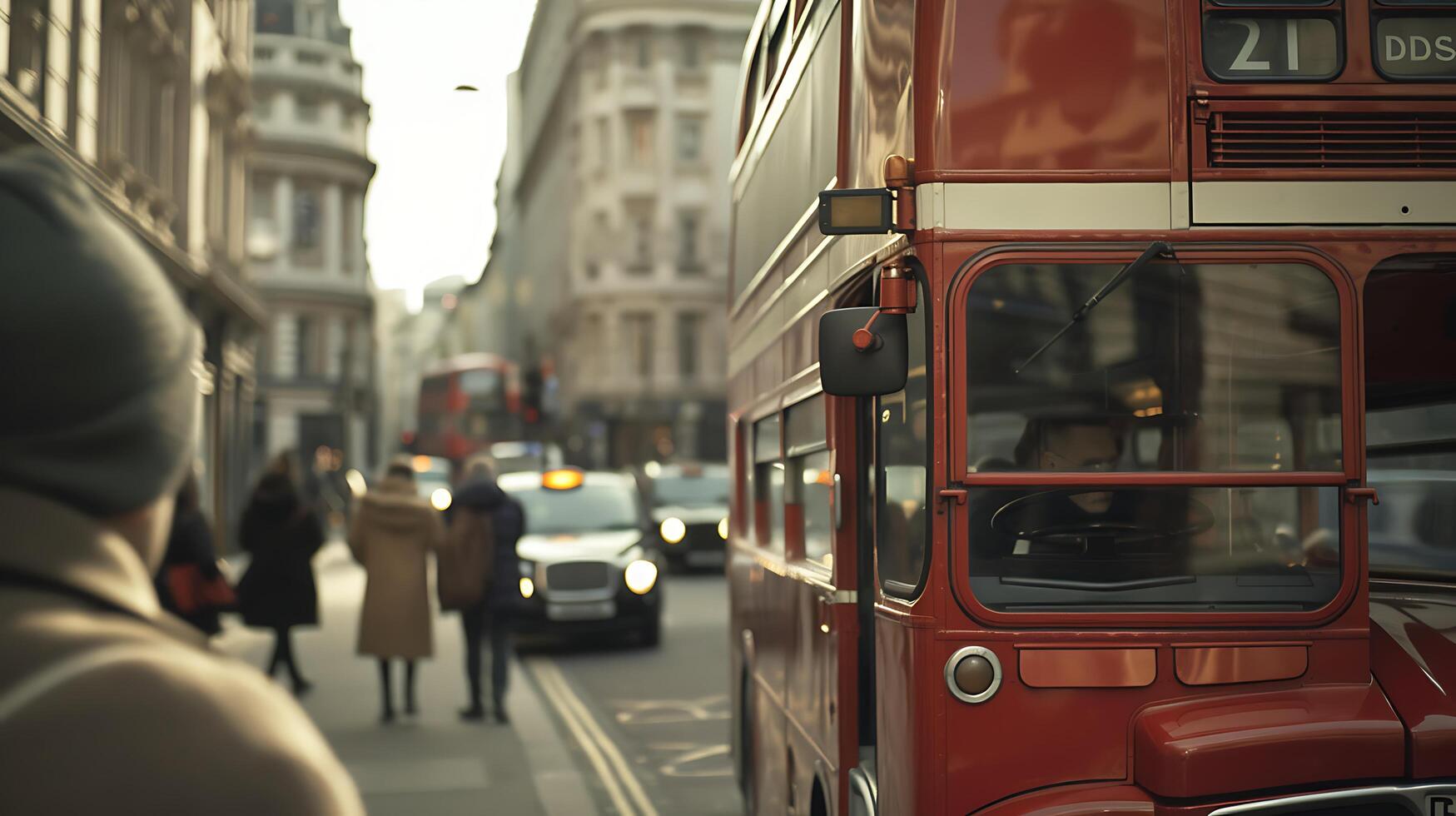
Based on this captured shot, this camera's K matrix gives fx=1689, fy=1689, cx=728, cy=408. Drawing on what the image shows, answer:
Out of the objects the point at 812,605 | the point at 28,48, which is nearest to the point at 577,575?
the point at 28,48

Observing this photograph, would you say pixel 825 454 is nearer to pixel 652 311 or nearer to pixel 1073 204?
pixel 1073 204

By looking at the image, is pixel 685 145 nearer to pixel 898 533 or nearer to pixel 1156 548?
pixel 898 533

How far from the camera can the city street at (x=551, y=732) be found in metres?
9.59

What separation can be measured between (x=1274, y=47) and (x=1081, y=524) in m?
1.34

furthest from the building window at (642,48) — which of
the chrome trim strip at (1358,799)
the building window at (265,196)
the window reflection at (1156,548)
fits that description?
the chrome trim strip at (1358,799)

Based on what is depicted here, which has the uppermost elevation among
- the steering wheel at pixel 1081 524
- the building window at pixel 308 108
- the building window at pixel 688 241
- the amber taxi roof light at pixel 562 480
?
the building window at pixel 308 108

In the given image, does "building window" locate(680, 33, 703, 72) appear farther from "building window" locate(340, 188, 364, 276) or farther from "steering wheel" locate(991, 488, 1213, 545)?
"steering wheel" locate(991, 488, 1213, 545)

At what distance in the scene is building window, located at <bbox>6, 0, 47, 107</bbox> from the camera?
593 inches

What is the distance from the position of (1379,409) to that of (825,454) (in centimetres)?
175

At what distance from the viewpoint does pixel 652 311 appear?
64.8m

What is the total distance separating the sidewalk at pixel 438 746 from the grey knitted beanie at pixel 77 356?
6.74 metres

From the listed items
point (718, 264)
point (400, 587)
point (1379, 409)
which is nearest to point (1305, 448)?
point (1379, 409)

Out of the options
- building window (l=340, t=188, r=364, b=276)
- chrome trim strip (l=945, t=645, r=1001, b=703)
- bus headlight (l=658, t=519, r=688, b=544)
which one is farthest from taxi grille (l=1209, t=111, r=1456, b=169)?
building window (l=340, t=188, r=364, b=276)

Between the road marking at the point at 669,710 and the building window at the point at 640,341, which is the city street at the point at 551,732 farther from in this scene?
the building window at the point at 640,341
